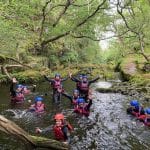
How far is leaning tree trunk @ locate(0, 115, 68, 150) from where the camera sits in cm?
773

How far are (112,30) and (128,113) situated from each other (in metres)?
13.6

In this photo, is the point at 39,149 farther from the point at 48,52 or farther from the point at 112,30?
the point at 48,52

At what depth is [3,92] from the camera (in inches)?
808

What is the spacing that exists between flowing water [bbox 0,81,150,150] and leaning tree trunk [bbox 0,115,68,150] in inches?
64.9

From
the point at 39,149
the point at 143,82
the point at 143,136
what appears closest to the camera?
the point at 39,149

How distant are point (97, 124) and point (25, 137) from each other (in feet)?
19.4

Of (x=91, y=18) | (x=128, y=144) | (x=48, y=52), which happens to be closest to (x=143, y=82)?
(x=91, y=18)

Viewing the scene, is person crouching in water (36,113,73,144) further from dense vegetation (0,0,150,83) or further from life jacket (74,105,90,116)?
life jacket (74,105,90,116)

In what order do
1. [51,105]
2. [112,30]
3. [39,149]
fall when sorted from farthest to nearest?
[112,30], [51,105], [39,149]

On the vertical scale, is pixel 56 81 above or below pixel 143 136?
above

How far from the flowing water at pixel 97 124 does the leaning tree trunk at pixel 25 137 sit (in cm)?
165

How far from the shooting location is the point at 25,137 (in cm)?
828

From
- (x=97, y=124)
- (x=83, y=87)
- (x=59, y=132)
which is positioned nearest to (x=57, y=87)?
(x=83, y=87)

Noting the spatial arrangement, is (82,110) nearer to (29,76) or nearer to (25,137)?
(25,137)
